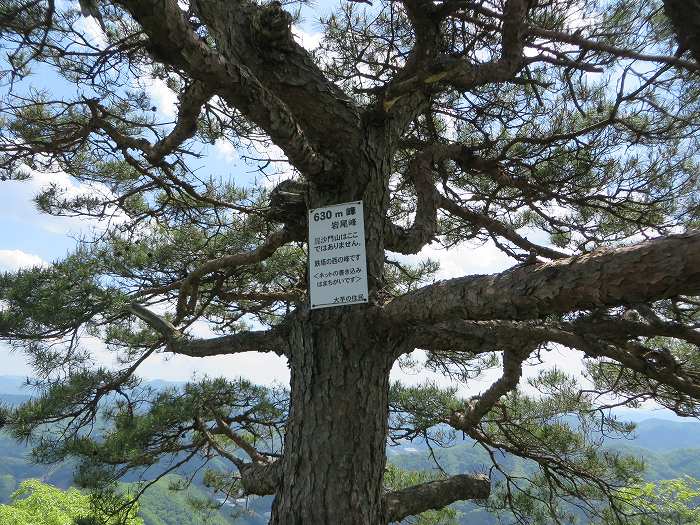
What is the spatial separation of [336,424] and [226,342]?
0.49m

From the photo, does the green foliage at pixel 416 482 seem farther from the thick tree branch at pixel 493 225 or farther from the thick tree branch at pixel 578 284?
the thick tree branch at pixel 578 284

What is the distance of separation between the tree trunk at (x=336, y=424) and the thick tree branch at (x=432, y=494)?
0.14 meters

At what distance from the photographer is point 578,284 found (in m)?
0.81

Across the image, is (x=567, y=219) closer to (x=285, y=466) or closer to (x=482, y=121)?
(x=482, y=121)

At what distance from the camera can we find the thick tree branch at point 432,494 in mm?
1445

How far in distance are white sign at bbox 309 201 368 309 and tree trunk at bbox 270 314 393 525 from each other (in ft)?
0.17

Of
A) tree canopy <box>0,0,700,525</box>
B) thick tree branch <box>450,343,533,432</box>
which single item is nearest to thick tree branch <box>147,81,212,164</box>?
tree canopy <box>0,0,700,525</box>

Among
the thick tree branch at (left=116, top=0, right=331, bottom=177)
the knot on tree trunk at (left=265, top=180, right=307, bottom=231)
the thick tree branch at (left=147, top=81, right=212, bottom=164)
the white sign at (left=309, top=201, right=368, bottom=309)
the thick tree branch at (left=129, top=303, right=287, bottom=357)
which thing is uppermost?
the thick tree branch at (left=147, top=81, right=212, bottom=164)

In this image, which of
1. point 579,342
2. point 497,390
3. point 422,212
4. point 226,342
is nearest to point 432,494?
point 497,390

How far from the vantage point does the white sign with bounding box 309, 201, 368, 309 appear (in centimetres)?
137

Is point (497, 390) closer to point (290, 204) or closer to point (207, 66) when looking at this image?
point (290, 204)

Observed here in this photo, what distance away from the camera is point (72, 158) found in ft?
8.04

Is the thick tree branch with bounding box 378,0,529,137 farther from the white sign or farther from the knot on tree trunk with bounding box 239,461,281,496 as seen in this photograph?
the knot on tree trunk with bounding box 239,461,281,496

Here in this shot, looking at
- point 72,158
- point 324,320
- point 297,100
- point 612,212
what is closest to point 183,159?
point 72,158
